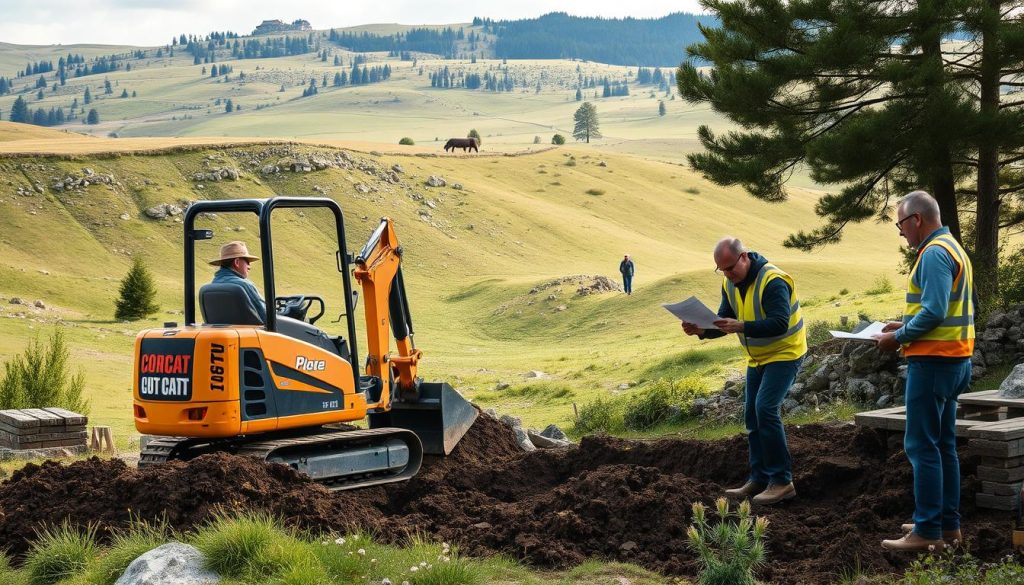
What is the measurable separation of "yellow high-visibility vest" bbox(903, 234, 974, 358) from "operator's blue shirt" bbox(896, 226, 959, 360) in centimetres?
6

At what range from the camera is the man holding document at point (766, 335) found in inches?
335

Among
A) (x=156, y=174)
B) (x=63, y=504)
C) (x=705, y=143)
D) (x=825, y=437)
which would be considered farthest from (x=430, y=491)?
(x=156, y=174)

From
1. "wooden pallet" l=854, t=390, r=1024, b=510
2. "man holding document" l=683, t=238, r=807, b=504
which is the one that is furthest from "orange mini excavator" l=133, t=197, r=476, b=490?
"wooden pallet" l=854, t=390, r=1024, b=510

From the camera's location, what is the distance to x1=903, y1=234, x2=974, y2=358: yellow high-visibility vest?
706 centimetres

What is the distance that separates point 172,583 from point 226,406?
8.69 ft

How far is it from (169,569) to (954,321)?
5568mm

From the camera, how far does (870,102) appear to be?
19.7 m

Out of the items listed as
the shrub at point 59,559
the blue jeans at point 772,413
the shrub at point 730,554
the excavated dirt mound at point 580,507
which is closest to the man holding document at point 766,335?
the blue jeans at point 772,413

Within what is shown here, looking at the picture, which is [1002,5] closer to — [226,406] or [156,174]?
[226,406]

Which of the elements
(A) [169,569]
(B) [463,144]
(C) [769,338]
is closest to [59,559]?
(A) [169,569]

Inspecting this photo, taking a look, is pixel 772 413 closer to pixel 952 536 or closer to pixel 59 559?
pixel 952 536

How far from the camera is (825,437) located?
1062 centimetres

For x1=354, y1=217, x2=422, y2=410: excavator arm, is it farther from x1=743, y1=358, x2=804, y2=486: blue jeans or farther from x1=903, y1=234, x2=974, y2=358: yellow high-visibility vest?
x1=903, y1=234, x2=974, y2=358: yellow high-visibility vest

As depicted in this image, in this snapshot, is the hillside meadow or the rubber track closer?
the rubber track
